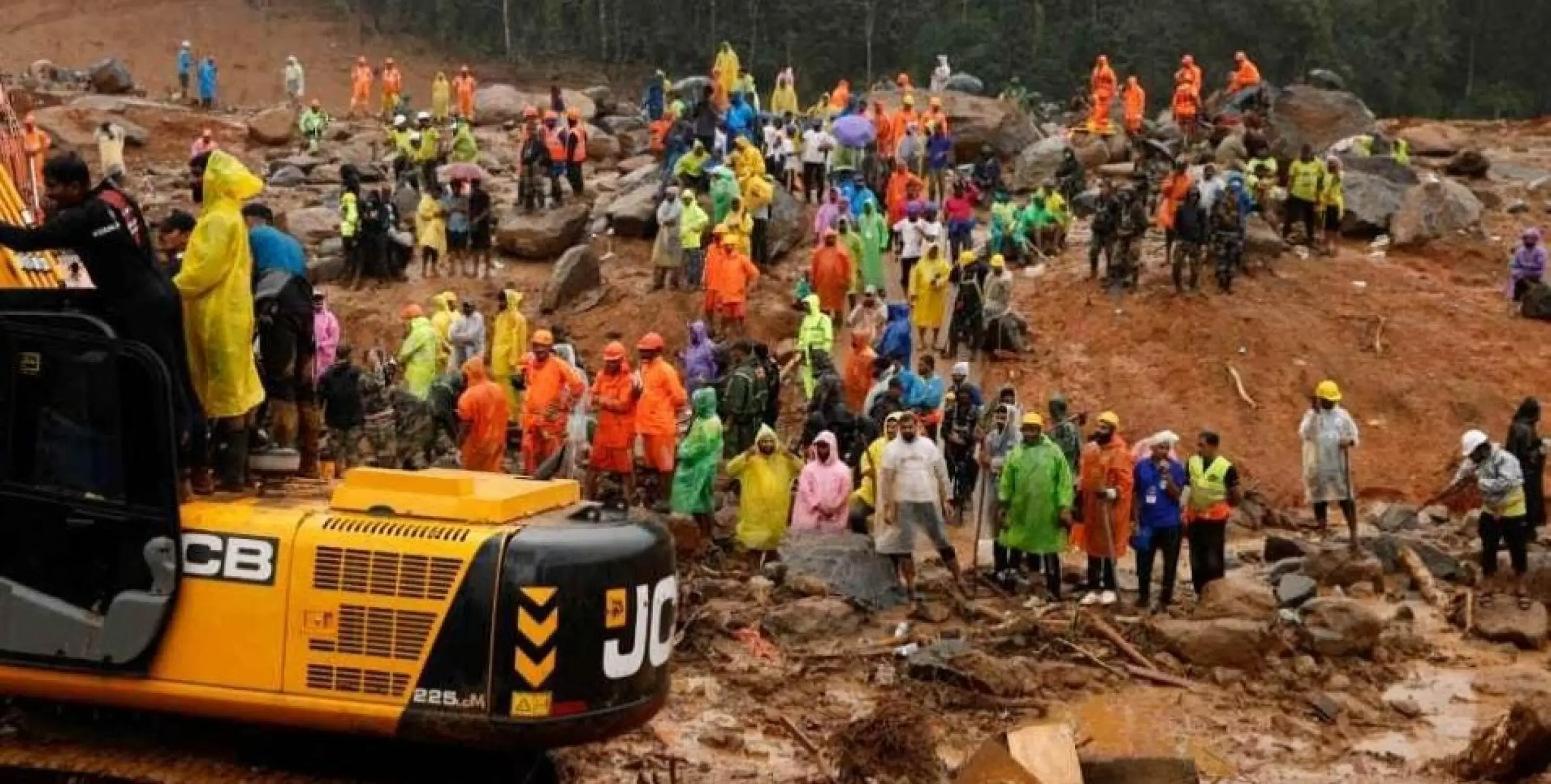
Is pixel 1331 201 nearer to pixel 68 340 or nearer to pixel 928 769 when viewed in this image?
pixel 928 769

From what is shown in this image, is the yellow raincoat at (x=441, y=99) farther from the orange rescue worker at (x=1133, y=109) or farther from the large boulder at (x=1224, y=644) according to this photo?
the large boulder at (x=1224, y=644)

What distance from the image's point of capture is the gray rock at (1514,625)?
39.8ft

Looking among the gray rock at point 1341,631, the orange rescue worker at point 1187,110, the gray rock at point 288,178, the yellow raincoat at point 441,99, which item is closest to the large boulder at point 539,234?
the gray rock at point 288,178

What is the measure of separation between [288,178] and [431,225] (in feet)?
24.6

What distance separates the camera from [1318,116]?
28.2 meters

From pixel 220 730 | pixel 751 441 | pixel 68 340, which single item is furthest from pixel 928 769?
pixel 751 441

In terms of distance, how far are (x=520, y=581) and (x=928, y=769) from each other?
3.21 m

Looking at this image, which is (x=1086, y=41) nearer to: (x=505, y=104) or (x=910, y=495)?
(x=505, y=104)

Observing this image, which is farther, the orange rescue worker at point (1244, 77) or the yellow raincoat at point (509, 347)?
the orange rescue worker at point (1244, 77)

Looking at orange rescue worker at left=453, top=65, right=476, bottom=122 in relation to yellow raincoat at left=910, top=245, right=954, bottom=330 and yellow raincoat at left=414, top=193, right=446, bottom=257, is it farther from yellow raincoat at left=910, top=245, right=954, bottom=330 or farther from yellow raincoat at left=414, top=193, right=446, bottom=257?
yellow raincoat at left=910, top=245, right=954, bottom=330

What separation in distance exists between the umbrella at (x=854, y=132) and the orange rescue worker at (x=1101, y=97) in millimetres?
6599

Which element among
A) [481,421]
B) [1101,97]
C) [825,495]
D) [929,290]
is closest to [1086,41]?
[1101,97]

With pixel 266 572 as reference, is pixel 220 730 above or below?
below

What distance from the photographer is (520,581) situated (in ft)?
22.3
